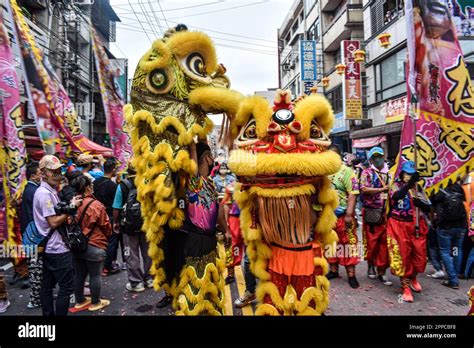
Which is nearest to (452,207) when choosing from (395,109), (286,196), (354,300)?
(354,300)

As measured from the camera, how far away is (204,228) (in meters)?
2.64

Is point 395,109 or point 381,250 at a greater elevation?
point 395,109

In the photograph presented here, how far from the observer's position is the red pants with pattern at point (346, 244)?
412 centimetres

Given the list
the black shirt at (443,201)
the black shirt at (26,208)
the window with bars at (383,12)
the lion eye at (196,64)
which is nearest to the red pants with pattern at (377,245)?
the black shirt at (443,201)

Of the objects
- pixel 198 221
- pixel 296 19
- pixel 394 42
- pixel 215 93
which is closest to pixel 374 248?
pixel 198 221

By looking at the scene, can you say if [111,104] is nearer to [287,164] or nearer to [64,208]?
[64,208]

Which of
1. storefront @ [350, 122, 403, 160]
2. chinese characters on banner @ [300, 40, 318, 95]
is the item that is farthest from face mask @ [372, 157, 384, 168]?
chinese characters on banner @ [300, 40, 318, 95]

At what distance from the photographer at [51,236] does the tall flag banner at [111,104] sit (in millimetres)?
2469

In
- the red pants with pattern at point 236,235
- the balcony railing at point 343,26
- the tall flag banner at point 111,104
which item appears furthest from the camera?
the balcony railing at point 343,26

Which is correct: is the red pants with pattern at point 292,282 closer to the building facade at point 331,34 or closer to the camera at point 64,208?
the camera at point 64,208

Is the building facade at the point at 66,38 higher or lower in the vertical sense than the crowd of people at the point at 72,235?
higher

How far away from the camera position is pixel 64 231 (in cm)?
296

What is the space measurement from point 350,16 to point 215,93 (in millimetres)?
16914

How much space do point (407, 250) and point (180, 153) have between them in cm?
293
